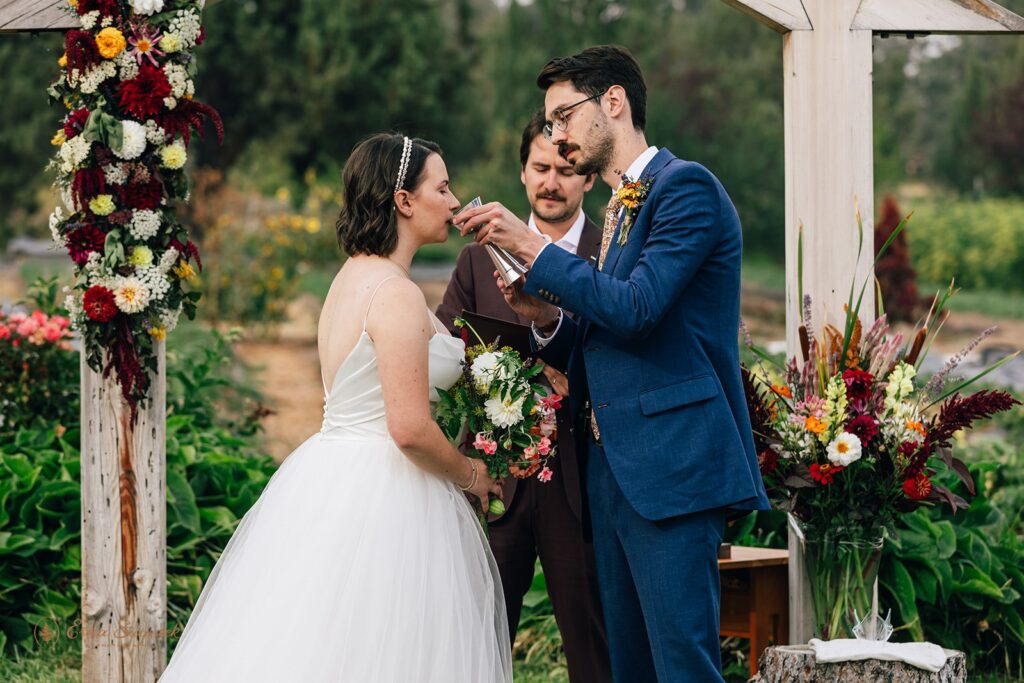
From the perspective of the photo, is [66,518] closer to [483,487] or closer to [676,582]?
[483,487]

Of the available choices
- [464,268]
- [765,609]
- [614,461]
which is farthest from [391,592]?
[765,609]

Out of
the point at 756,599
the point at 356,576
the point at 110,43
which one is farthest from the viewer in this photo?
the point at 756,599

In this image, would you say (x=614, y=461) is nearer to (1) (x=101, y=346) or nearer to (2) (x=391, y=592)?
(2) (x=391, y=592)

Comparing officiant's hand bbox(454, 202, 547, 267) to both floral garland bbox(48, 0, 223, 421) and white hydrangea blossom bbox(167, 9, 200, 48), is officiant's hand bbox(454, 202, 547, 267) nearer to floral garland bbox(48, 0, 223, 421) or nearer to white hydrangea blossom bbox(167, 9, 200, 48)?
floral garland bbox(48, 0, 223, 421)

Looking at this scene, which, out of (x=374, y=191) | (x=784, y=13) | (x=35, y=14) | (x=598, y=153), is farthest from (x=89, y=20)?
(x=784, y=13)

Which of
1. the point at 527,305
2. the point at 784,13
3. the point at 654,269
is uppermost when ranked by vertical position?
the point at 784,13

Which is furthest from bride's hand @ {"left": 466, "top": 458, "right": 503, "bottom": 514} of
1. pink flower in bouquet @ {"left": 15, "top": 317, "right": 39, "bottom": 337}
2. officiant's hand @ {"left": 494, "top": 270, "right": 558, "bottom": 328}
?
pink flower in bouquet @ {"left": 15, "top": 317, "right": 39, "bottom": 337}

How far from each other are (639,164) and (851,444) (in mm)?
1356

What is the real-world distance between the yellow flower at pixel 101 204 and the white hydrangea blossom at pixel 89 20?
557 mm

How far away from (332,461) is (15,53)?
551 inches

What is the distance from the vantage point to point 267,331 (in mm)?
13219

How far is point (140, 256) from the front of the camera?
3939 mm

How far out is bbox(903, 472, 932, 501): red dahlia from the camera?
4.04m

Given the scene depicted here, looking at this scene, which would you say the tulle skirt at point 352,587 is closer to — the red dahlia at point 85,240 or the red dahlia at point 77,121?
the red dahlia at point 85,240
